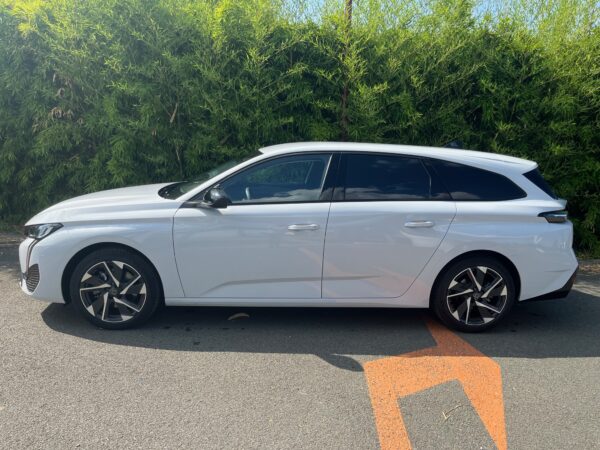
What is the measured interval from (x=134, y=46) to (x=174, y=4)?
695 millimetres

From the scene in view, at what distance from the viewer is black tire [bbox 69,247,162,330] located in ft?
13.2

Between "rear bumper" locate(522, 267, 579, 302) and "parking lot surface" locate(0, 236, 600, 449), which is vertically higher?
"rear bumper" locate(522, 267, 579, 302)

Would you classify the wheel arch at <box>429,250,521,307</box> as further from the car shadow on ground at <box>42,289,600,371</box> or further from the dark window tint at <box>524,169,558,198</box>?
the dark window tint at <box>524,169,558,198</box>

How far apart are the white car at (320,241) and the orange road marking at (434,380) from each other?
408 millimetres

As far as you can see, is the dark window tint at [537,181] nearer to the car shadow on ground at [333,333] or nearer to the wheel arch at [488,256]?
the wheel arch at [488,256]

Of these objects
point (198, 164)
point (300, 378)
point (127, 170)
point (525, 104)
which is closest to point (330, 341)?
point (300, 378)

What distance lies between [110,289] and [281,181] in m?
1.58

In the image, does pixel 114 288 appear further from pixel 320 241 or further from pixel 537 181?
pixel 537 181

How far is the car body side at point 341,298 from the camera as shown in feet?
13.1

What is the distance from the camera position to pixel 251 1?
20.1 ft

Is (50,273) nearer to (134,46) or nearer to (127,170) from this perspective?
(127,170)

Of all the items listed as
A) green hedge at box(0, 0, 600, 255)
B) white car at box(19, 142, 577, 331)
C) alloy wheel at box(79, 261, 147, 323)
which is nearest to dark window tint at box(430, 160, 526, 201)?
white car at box(19, 142, 577, 331)

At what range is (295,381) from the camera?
341 centimetres

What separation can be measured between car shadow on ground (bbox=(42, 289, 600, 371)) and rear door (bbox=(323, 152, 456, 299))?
1.20 ft
